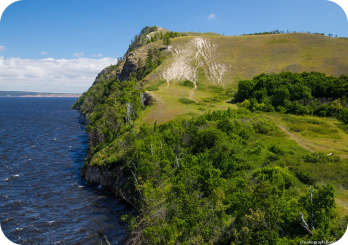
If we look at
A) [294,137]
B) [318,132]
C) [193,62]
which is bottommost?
[294,137]

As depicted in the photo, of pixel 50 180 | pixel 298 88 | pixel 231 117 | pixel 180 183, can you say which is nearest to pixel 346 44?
pixel 298 88

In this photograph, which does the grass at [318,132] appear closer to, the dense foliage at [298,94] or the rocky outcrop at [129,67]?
the dense foliage at [298,94]

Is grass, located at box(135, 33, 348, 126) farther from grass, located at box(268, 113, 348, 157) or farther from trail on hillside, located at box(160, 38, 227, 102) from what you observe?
grass, located at box(268, 113, 348, 157)

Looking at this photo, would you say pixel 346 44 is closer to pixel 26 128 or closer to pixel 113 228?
pixel 113 228

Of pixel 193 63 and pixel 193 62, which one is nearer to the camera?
pixel 193 63

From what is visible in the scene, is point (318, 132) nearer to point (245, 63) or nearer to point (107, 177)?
point (107, 177)

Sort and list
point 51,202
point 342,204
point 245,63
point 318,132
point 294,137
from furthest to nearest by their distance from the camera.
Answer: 1. point 245,63
2. point 318,132
3. point 294,137
4. point 51,202
5. point 342,204

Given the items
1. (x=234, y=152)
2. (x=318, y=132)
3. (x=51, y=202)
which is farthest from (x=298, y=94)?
(x=51, y=202)

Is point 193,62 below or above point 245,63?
above
